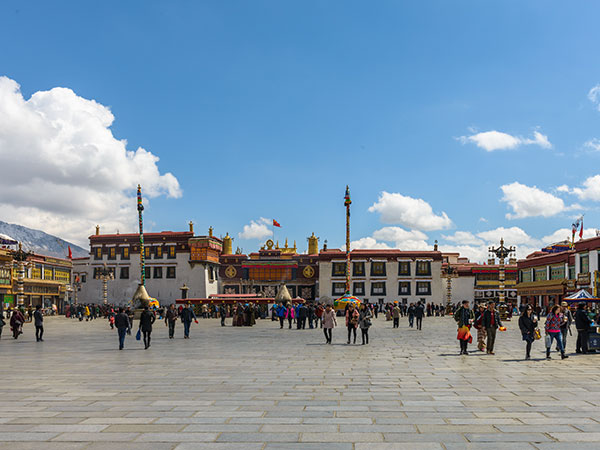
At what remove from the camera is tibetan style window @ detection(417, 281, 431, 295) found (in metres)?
64.9

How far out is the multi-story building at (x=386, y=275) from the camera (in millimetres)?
64812

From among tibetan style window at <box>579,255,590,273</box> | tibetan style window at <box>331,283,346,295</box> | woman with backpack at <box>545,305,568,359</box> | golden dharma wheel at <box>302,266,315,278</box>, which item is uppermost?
tibetan style window at <box>579,255,590,273</box>

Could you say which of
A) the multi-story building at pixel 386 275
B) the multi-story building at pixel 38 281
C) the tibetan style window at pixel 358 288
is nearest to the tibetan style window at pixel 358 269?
the multi-story building at pixel 386 275

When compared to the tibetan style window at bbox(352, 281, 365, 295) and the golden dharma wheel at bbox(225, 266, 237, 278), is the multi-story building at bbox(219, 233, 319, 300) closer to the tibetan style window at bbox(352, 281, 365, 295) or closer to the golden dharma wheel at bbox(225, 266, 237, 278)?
the golden dharma wheel at bbox(225, 266, 237, 278)

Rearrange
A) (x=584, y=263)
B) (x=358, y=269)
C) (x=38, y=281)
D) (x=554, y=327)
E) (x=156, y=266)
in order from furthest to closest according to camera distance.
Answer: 1. (x=156, y=266)
2. (x=358, y=269)
3. (x=38, y=281)
4. (x=584, y=263)
5. (x=554, y=327)

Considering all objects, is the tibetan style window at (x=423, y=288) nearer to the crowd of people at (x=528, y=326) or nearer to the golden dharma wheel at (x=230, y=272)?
the golden dharma wheel at (x=230, y=272)

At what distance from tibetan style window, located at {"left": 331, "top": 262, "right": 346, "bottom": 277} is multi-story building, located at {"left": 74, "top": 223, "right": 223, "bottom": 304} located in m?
13.8

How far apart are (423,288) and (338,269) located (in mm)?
9943

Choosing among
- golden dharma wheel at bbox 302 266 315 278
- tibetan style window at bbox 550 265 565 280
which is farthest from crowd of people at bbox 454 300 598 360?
golden dharma wheel at bbox 302 266 315 278

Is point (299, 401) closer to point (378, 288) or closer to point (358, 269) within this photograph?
point (378, 288)

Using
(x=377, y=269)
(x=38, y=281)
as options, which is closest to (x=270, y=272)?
(x=377, y=269)

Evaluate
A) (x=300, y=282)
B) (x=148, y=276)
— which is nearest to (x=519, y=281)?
(x=300, y=282)

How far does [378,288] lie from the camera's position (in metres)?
64.9

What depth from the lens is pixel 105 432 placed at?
6.71 metres
